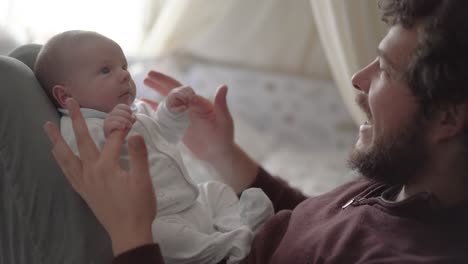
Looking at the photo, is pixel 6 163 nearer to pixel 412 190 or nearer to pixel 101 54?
pixel 101 54

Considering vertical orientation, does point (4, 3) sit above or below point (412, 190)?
above

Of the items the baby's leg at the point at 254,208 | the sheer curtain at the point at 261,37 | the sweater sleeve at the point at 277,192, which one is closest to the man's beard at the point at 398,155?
the baby's leg at the point at 254,208

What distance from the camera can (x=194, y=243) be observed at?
4.00 ft

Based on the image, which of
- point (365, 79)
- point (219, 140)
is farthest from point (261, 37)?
point (365, 79)

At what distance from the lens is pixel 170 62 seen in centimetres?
251

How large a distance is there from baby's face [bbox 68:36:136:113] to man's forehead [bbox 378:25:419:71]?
537mm

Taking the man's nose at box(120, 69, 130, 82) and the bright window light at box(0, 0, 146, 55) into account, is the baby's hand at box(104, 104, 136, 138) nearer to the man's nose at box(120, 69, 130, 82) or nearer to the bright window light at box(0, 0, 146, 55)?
the man's nose at box(120, 69, 130, 82)

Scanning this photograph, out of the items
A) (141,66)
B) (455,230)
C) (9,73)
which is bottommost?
(455,230)

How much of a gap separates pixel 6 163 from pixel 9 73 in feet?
0.56

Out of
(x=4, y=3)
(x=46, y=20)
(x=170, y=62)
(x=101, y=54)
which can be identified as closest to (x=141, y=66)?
(x=170, y=62)

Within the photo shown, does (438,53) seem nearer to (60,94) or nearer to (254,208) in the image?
(254,208)

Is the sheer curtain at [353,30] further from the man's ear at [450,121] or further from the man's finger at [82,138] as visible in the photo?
the man's finger at [82,138]

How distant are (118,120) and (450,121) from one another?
60cm

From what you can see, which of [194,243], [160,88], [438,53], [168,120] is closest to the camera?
[438,53]
